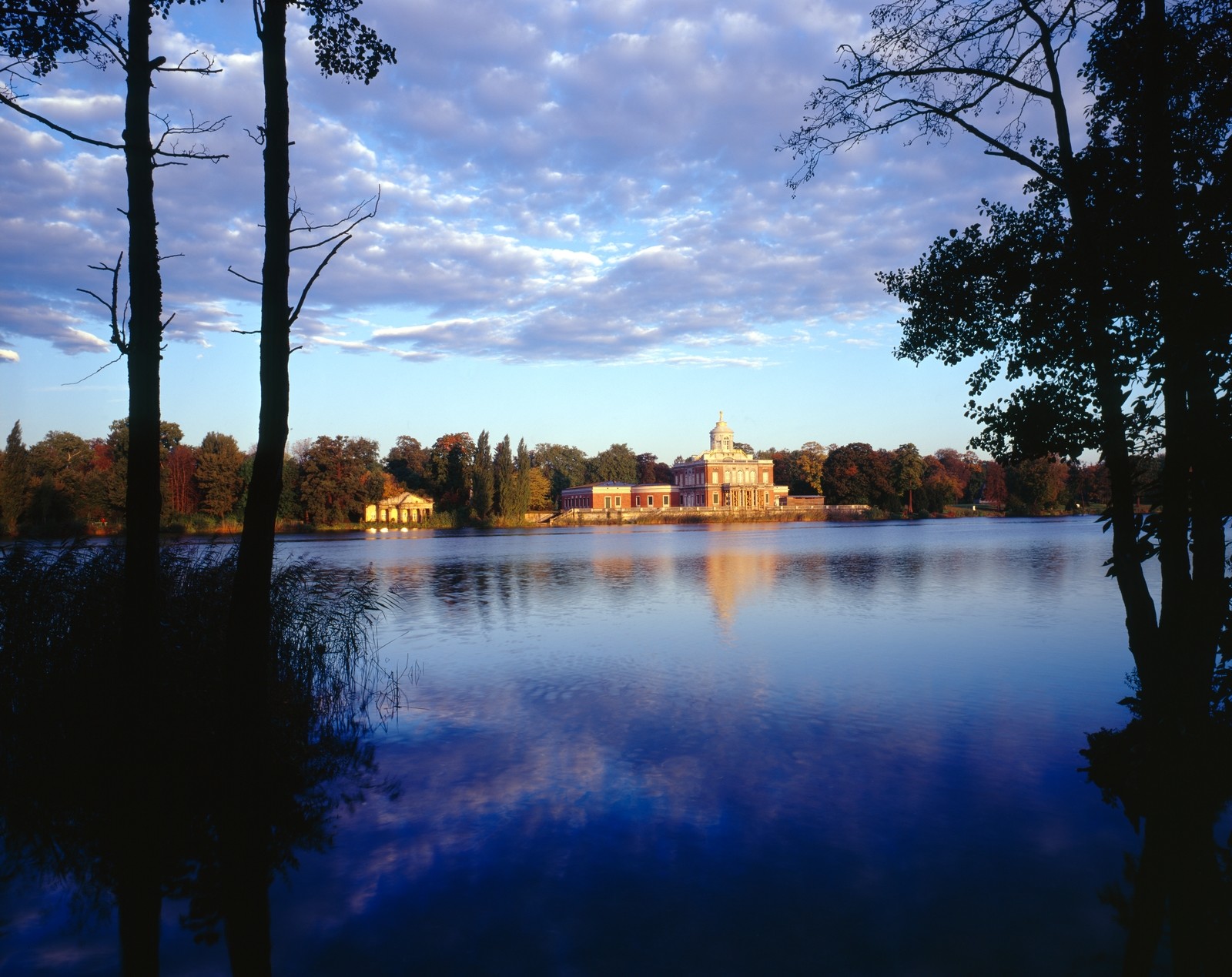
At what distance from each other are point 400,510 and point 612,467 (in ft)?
148

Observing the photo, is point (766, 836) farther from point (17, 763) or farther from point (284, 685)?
point (17, 763)

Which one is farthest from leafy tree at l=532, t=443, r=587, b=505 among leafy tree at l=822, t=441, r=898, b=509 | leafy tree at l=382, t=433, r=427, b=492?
leafy tree at l=822, t=441, r=898, b=509

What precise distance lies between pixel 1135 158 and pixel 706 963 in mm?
6671

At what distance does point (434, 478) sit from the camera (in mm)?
82125

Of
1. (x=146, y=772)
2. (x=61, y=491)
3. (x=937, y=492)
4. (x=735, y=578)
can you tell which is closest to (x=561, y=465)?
(x=937, y=492)

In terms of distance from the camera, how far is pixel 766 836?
593cm

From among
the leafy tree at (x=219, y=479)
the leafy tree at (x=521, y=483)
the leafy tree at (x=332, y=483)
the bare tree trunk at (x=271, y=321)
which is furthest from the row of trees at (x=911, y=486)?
the bare tree trunk at (x=271, y=321)

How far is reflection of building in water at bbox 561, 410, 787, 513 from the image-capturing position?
97.2 meters

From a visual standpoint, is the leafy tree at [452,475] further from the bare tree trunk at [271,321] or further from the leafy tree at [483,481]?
the bare tree trunk at [271,321]

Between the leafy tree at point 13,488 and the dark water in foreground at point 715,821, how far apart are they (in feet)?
102

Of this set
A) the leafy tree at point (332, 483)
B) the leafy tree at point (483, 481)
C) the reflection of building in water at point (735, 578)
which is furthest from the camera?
the leafy tree at point (483, 481)

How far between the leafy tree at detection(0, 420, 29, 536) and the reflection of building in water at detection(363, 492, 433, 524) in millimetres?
31013

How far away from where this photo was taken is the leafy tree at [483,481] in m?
71.4

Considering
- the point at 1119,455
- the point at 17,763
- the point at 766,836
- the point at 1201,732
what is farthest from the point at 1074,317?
the point at 17,763
